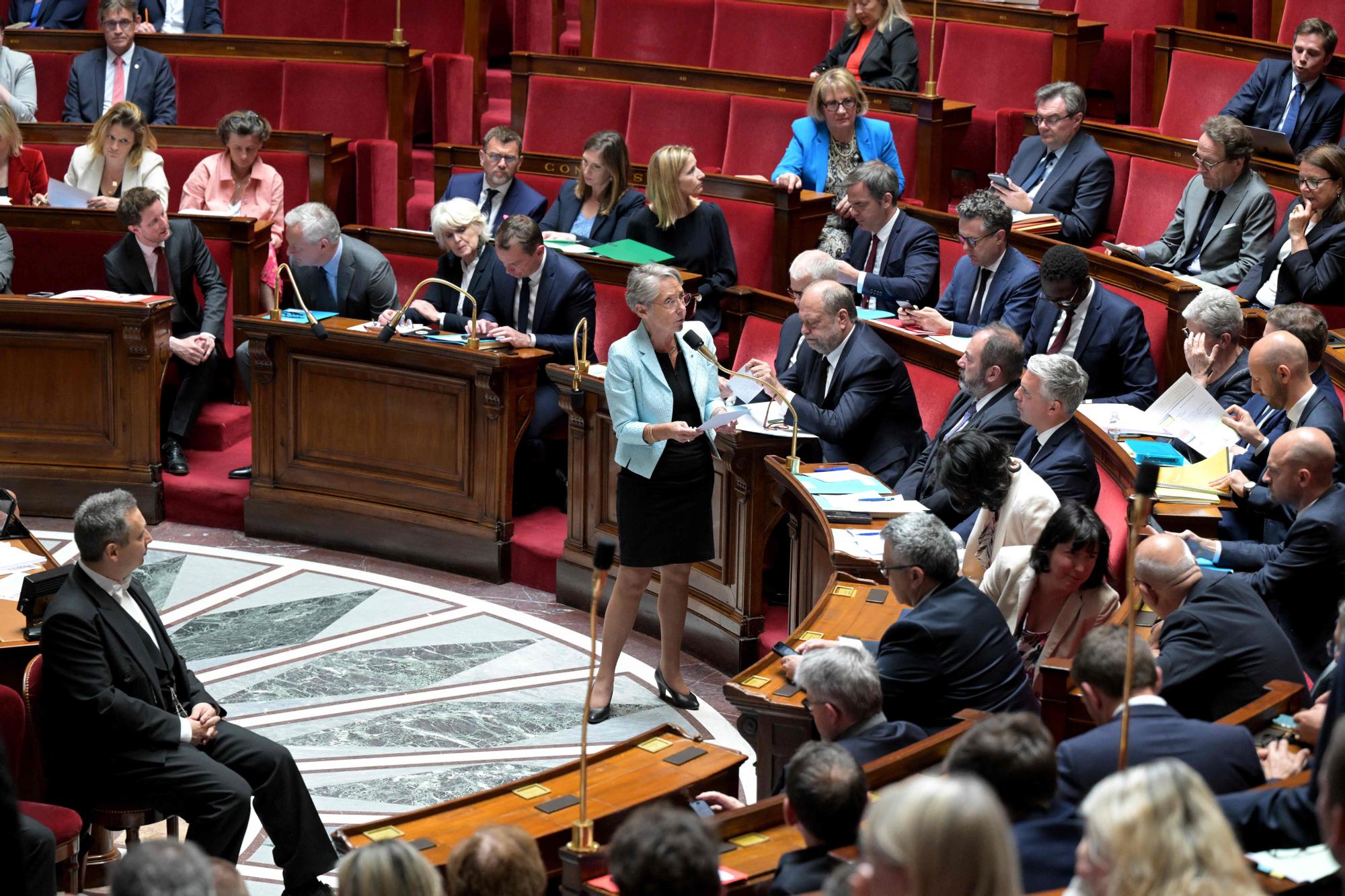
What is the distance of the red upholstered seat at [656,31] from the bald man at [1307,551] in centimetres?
486

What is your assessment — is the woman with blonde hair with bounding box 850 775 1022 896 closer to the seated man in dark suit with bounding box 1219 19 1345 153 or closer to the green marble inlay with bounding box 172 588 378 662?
the green marble inlay with bounding box 172 588 378 662

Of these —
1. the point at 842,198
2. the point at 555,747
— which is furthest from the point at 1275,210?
the point at 555,747

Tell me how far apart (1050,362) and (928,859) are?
8.33 feet

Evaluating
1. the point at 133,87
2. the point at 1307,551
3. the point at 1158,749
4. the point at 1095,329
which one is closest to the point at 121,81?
the point at 133,87

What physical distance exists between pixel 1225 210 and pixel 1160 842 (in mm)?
4237

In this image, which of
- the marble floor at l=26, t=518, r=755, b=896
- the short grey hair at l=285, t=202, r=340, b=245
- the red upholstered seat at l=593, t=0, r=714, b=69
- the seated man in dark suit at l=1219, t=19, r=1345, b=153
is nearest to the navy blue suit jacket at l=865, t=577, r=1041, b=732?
the marble floor at l=26, t=518, r=755, b=896

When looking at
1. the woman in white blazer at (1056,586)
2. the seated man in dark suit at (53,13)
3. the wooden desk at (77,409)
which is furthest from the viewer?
the seated man in dark suit at (53,13)

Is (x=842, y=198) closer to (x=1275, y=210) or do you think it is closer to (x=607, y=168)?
(x=607, y=168)

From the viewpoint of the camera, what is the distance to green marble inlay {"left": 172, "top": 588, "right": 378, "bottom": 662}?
5.13 metres

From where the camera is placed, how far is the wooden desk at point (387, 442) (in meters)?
5.66

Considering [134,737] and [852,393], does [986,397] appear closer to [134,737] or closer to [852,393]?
[852,393]

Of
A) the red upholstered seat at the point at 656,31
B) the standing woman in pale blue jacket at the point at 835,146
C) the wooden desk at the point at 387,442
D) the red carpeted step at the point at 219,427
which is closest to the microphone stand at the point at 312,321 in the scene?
the wooden desk at the point at 387,442

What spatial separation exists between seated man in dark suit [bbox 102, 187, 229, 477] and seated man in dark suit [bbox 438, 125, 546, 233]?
1.04m

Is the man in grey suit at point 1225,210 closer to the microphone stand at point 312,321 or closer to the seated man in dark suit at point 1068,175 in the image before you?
the seated man in dark suit at point 1068,175
